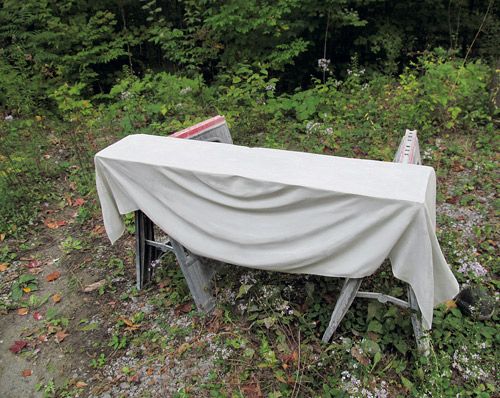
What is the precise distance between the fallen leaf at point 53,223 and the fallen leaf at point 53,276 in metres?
0.75

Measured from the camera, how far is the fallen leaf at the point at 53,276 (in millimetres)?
3631

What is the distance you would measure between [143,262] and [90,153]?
2698mm

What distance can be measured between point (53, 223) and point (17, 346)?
162cm

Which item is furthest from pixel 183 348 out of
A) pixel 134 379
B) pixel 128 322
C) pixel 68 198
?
pixel 68 198

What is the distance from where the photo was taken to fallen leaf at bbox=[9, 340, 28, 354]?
298 cm

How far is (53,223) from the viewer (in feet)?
14.3

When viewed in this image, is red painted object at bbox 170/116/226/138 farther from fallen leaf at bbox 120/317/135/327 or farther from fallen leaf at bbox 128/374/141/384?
fallen leaf at bbox 128/374/141/384

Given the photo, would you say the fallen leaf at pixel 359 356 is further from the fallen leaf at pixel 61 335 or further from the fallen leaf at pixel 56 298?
the fallen leaf at pixel 56 298

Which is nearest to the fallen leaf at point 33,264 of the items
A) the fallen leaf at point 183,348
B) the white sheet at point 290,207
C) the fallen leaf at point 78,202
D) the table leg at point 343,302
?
the fallen leaf at point 78,202

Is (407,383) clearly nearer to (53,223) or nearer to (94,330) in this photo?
(94,330)

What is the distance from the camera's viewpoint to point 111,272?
361 centimetres

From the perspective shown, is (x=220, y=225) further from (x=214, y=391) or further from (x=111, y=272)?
(x=111, y=272)

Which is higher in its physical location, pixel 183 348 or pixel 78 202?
pixel 183 348

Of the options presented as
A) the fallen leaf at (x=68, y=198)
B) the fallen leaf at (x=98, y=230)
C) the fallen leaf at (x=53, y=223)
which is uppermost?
the fallen leaf at (x=98, y=230)
